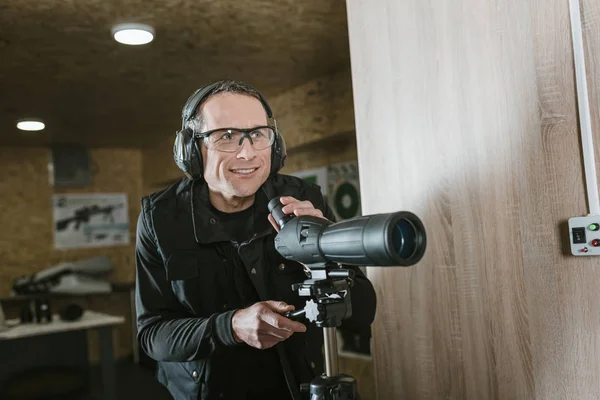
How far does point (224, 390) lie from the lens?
144cm

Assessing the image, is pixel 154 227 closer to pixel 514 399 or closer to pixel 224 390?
pixel 224 390

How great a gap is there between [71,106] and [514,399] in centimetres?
402

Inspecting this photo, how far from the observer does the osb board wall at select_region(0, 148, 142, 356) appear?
5820 mm

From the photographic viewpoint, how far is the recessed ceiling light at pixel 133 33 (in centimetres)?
274

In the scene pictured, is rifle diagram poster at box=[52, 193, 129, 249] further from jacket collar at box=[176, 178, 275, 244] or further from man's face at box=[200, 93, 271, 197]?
man's face at box=[200, 93, 271, 197]

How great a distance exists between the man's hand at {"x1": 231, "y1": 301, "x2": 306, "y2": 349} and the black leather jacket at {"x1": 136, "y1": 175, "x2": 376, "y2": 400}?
0.21m

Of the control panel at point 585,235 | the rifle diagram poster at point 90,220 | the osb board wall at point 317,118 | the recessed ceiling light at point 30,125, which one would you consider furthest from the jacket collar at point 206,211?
the rifle diagram poster at point 90,220

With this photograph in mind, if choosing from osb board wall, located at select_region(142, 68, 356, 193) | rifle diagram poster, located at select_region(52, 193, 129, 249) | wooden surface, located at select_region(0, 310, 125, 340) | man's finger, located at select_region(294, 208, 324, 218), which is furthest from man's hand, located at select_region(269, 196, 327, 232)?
rifle diagram poster, located at select_region(52, 193, 129, 249)

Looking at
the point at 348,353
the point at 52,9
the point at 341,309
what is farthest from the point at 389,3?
the point at 348,353

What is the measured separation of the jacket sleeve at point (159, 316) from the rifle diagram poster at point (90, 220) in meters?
5.10

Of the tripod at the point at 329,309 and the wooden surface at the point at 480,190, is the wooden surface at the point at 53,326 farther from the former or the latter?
the tripod at the point at 329,309

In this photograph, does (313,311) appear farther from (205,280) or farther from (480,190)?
(480,190)

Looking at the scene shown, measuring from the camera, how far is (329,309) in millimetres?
1016

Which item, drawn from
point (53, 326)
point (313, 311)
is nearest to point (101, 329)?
point (53, 326)
